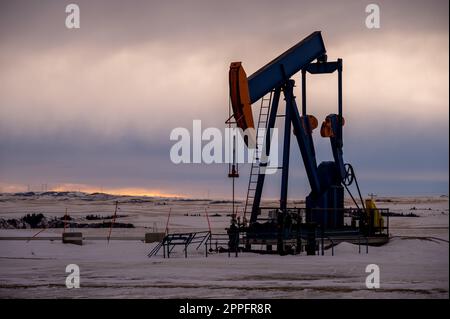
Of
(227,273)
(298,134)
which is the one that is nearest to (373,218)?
(298,134)

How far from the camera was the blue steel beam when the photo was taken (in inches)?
735

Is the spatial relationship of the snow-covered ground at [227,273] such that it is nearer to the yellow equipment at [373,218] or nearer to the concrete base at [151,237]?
the yellow equipment at [373,218]

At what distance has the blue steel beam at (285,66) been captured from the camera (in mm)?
18680

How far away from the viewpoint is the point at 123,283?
42.3ft

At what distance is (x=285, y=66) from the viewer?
1969 cm

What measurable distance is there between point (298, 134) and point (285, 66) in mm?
2044

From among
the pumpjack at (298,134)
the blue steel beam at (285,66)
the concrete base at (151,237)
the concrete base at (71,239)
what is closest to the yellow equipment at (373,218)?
the pumpjack at (298,134)

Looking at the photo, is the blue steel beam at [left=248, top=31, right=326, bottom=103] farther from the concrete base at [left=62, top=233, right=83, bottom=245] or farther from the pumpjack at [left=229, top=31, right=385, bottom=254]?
the concrete base at [left=62, top=233, right=83, bottom=245]

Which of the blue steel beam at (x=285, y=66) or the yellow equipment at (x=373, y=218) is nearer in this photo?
the blue steel beam at (x=285, y=66)

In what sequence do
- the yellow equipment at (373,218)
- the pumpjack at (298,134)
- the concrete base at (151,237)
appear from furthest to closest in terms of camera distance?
the concrete base at (151,237) → the yellow equipment at (373,218) → the pumpjack at (298,134)

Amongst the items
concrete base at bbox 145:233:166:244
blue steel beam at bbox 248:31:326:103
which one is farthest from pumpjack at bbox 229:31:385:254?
concrete base at bbox 145:233:166:244
